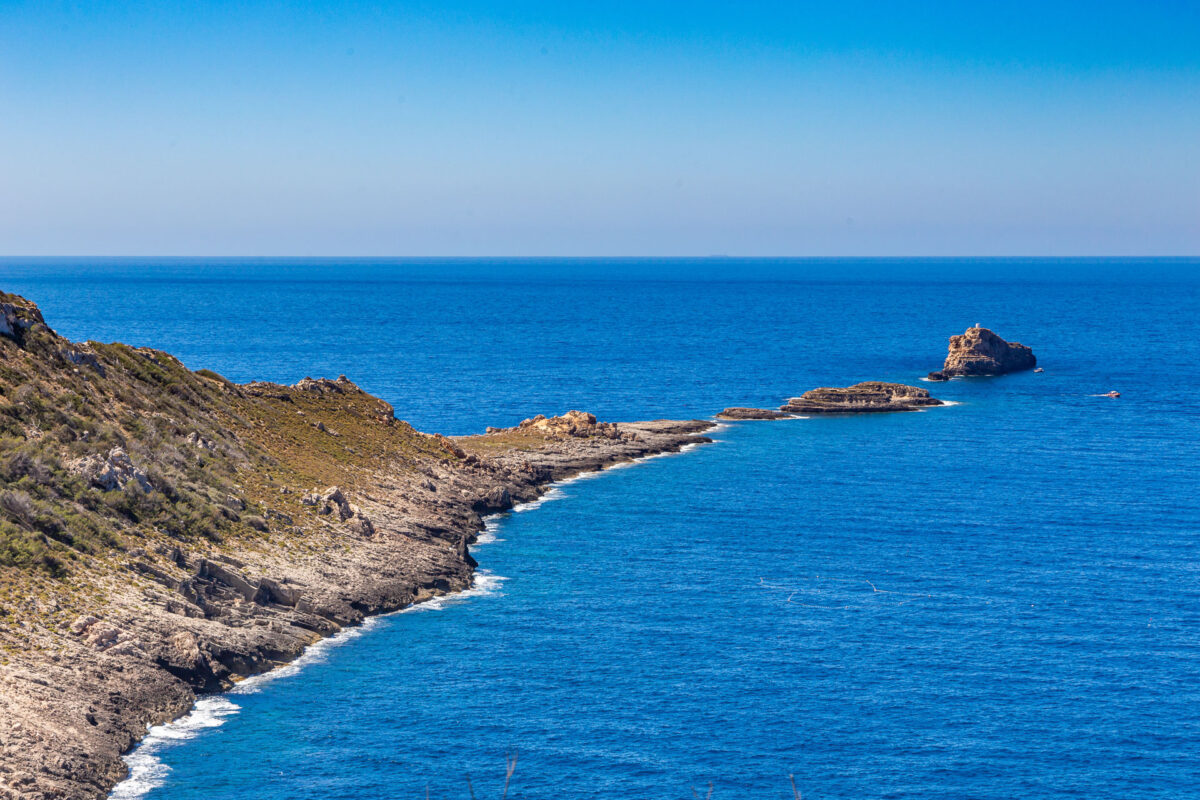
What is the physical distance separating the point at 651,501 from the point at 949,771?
54811 mm

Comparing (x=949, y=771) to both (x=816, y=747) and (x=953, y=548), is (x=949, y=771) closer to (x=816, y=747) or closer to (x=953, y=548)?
(x=816, y=747)

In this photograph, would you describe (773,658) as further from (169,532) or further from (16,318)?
(16,318)

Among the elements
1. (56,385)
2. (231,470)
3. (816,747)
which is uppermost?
(56,385)

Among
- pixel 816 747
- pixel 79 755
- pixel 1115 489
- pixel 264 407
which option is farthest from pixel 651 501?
pixel 79 755

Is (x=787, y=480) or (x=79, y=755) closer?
(x=79, y=755)

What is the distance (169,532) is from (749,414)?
95.4 metres

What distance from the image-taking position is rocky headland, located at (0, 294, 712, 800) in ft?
164

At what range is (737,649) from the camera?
63.4 meters

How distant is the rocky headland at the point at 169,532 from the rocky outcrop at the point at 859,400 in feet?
201

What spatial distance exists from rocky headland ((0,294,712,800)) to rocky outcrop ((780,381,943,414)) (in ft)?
201

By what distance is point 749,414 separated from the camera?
151000 millimetres

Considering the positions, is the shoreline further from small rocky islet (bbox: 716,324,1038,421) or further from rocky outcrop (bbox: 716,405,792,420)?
small rocky islet (bbox: 716,324,1038,421)

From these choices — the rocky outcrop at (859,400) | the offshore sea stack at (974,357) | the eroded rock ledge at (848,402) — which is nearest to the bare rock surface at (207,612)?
the eroded rock ledge at (848,402)

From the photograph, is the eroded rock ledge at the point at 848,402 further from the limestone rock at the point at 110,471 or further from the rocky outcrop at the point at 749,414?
the limestone rock at the point at 110,471
